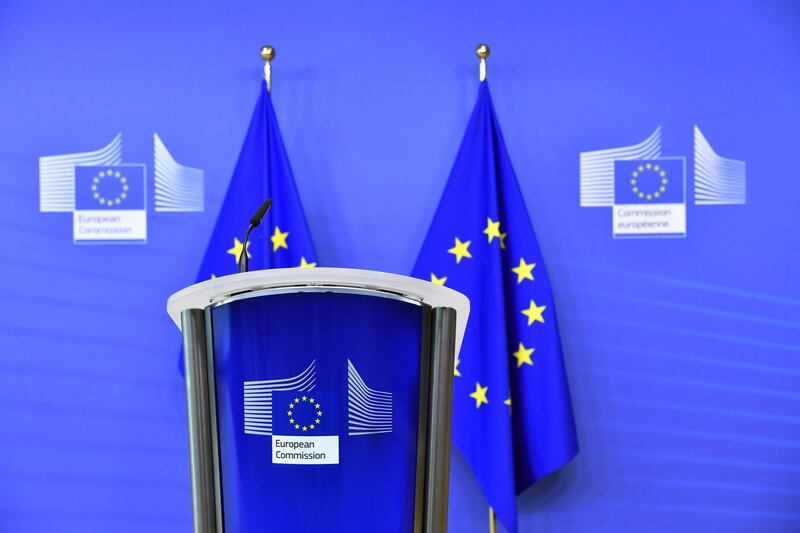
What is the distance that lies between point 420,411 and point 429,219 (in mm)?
1710

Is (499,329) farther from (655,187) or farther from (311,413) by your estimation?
(311,413)

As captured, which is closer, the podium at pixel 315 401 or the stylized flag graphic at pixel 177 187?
the podium at pixel 315 401

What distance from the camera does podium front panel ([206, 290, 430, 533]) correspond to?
126cm

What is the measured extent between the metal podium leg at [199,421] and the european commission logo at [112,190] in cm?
179

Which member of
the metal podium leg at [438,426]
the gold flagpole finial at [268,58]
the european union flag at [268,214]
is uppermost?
the gold flagpole finial at [268,58]

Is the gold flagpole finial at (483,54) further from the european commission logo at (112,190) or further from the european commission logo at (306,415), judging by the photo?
the european commission logo at (306,415)

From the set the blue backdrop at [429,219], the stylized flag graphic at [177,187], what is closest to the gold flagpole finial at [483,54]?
the blue backdrop at [429,219]

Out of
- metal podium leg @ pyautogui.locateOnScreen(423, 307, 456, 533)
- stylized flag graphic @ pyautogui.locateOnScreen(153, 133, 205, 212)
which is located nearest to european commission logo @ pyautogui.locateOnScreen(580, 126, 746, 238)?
stylized flag graphic @ pyautogui.locateOnScreen(153, 133, 205, 212)

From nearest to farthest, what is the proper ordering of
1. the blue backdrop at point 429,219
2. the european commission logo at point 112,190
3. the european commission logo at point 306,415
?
the european commission logo at point 306,415
the blue backdrop at point 429,219
the european commission logo at point 112,190

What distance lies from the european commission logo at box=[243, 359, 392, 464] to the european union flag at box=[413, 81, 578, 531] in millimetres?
1506

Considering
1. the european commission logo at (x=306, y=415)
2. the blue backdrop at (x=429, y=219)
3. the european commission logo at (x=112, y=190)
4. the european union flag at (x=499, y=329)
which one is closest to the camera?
the european commission logo at (x=306, y=415)

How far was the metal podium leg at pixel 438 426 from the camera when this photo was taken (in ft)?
4.35

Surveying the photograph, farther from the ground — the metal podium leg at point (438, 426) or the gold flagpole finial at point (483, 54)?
the gold flagpole finial at point (483, 54)

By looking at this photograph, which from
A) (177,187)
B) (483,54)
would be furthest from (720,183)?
(177,187)
